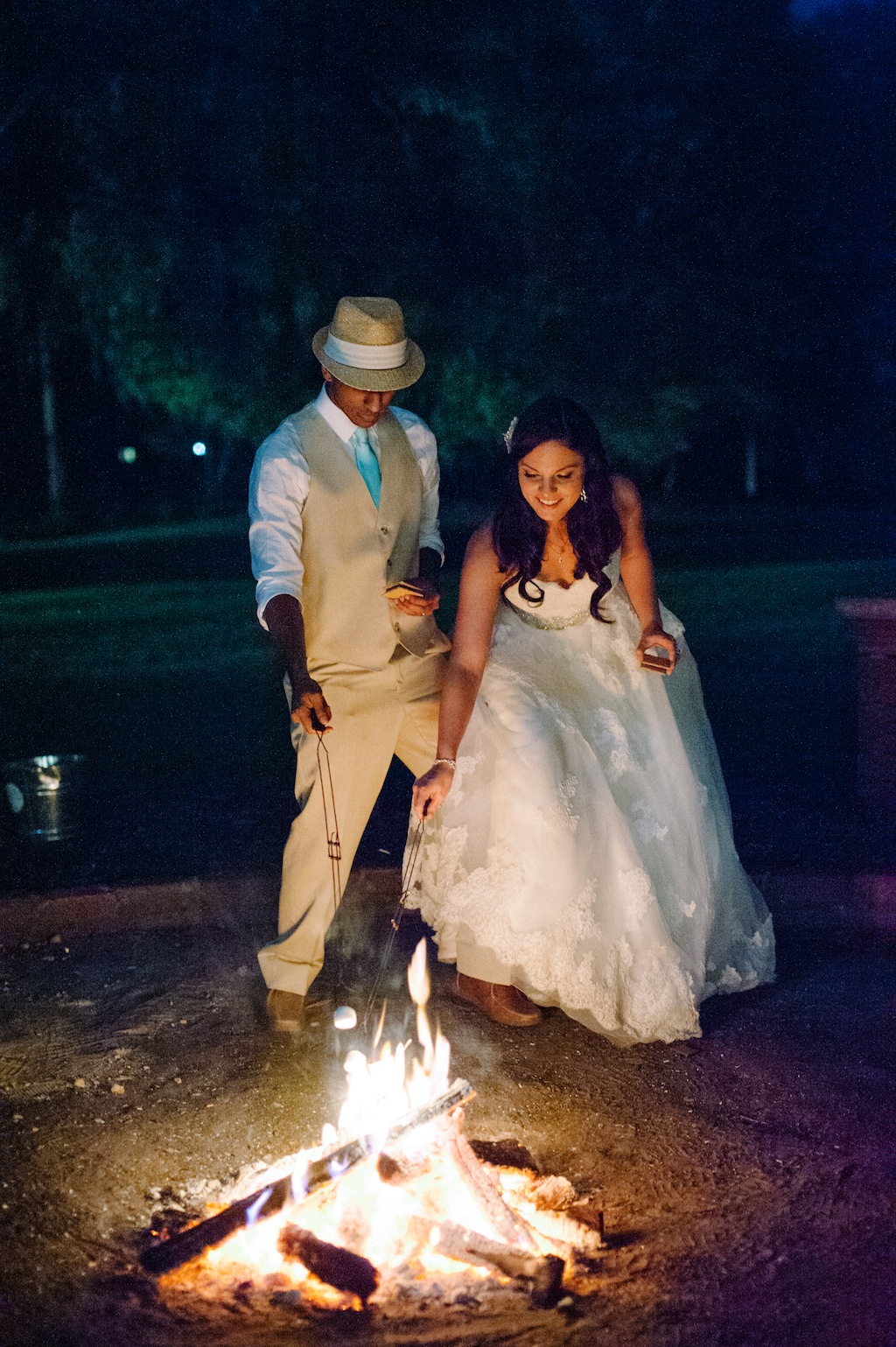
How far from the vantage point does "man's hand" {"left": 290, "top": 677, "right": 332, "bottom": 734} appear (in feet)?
15.0

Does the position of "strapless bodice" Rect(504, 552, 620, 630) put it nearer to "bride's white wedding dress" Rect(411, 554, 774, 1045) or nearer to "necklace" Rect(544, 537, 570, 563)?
"bride's white wedding dress" Rect(411, 554, 774, 1045)

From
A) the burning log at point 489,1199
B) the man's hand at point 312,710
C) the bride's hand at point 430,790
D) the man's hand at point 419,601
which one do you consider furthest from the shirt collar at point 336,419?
the burning log at point 489,1199

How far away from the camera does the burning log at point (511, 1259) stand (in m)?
3.27

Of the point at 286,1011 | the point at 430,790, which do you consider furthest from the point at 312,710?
the point at 286,1011

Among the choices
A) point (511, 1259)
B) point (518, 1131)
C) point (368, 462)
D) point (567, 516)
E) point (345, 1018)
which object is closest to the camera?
point (511, 1259)

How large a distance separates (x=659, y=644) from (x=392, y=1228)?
2415mm

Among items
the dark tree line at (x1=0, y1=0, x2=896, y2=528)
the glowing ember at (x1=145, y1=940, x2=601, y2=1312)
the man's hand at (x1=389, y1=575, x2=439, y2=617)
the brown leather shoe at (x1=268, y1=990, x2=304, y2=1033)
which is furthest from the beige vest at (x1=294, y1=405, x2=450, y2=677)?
the dark tree line at (x1=0, y1=0, x2=896, y2=528)

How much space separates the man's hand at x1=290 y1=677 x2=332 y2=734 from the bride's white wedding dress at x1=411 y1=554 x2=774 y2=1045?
0.64 meters

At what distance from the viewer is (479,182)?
51.0 ft

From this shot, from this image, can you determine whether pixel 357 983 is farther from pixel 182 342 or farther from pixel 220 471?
pixel 220 471

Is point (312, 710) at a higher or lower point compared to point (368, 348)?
lower

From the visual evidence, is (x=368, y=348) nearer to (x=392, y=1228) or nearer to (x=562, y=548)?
(x=562, y=548)

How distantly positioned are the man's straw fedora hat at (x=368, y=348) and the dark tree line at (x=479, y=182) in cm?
1088

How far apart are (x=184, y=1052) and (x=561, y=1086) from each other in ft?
4.27
